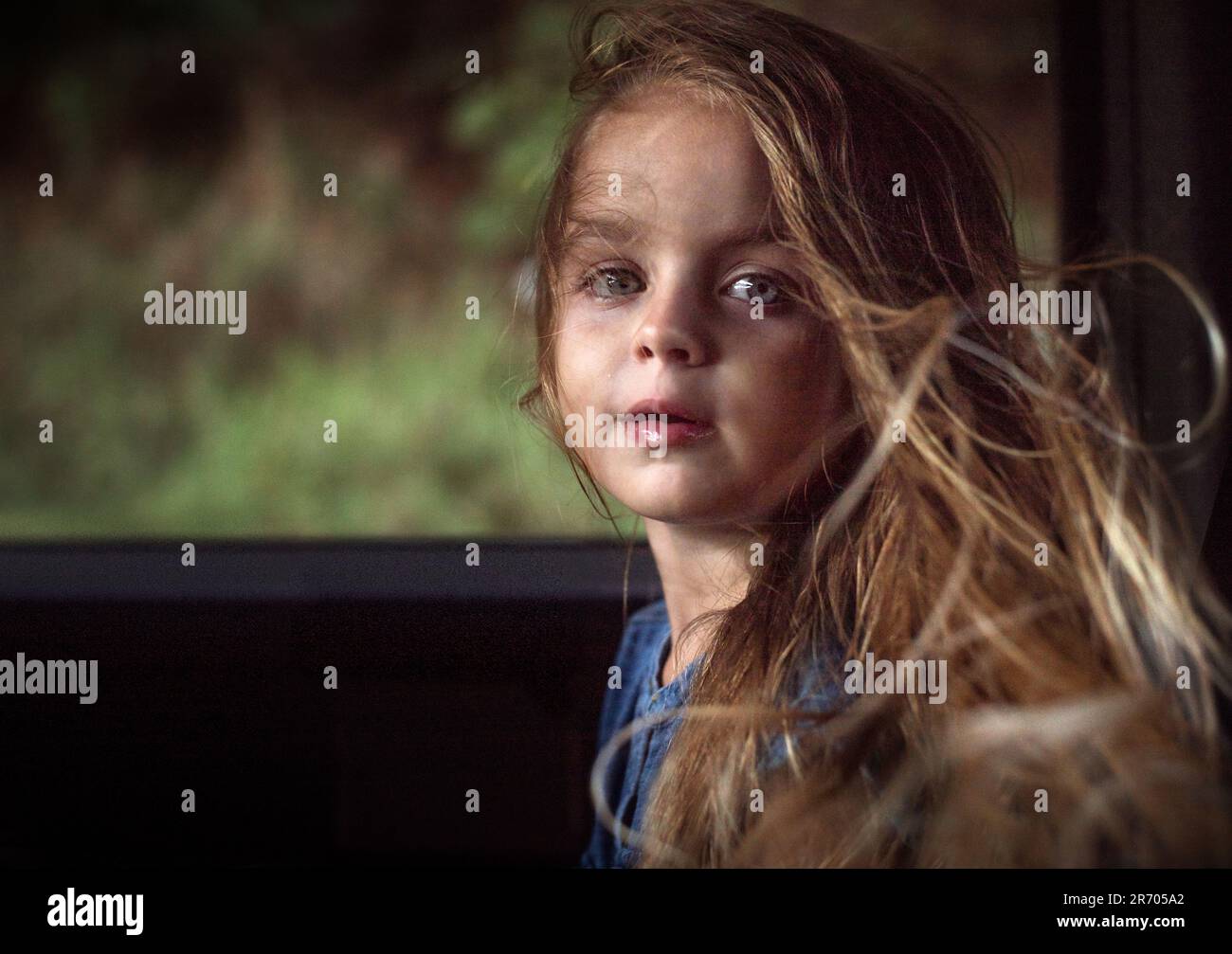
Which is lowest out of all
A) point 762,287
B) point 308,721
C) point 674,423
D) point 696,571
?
point 308,721

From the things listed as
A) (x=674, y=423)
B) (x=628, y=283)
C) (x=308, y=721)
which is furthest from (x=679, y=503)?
(x=308, y=721)

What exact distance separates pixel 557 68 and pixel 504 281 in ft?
0.61

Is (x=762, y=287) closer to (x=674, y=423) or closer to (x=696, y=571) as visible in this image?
(x=674, y=423)

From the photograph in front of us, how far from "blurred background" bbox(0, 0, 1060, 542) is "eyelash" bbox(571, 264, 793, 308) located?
0.07 m

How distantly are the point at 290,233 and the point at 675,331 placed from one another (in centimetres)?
35

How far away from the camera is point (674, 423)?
85 centimetres

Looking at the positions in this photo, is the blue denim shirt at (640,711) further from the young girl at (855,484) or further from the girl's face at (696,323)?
the girl's face at (696,323)

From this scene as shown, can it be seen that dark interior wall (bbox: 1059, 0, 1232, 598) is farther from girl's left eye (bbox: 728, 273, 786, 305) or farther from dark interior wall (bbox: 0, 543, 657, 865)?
dark interior wall (bbox: 0, 543, 657, 865)

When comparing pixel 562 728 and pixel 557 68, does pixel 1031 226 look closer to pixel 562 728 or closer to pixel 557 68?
pixel 557 68

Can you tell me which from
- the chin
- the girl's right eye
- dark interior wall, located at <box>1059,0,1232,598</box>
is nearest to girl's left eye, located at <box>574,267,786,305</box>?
the girl's right eye

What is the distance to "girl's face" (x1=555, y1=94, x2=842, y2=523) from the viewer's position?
0.83 metres

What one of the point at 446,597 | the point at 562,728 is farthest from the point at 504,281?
the point at 562,728

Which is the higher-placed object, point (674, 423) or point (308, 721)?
point (674, 423)
